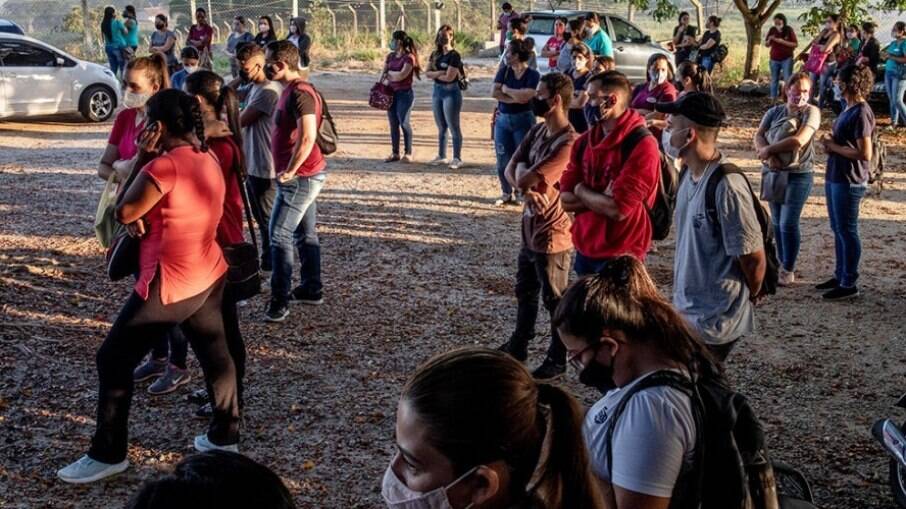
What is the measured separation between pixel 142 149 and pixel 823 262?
22.1 feet

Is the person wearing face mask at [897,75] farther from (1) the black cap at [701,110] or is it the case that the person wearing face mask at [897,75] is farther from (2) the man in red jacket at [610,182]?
(1) the black cap at [701,110]

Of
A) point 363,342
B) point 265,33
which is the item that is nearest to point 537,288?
point 363,342

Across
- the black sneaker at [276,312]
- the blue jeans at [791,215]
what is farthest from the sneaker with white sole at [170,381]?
the blue jeans at [791,215]

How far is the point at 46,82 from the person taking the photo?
16.7 meters

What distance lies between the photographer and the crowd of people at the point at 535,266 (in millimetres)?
1983

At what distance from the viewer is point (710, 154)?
4.24m


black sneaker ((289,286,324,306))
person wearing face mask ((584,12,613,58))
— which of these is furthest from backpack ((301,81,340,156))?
person wearing face mask ((584,12,613,58))

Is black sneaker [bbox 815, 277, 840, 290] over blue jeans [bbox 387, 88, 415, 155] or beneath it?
beneath

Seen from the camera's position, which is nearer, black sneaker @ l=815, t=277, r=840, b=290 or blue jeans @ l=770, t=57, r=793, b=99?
black sneaker @ l=815, t=277, r=840, b=290

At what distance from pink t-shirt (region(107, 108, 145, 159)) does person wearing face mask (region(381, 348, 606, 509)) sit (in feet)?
13.5

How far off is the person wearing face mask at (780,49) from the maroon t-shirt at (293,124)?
47.4ft

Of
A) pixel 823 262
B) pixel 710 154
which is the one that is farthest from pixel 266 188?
pixel 823 262

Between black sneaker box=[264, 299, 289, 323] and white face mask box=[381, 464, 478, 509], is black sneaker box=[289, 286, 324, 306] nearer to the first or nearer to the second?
black sneaker box=[264, 299, 289, 323]

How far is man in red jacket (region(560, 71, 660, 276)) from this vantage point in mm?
5148
